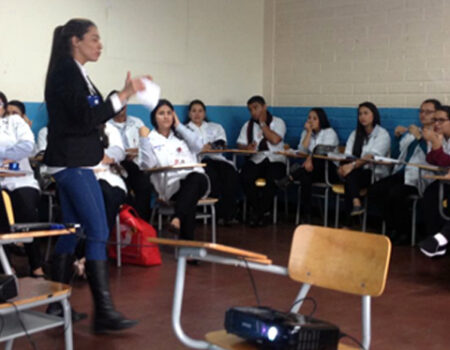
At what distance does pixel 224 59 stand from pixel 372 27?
1.73m

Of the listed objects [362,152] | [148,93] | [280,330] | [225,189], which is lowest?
[225,189]

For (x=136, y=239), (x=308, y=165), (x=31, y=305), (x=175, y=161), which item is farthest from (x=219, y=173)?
(x=31, y=305)

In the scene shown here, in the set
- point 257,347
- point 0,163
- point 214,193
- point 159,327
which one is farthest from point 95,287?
point 214,193

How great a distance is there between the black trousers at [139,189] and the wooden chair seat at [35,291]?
10.7 feet

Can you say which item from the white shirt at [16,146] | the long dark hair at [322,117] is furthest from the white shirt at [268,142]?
the white shirt at [16,146]

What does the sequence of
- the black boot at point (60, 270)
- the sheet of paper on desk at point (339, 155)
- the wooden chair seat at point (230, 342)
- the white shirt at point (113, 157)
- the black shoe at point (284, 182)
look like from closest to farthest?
the wooden chair seat at point (230, 342), the black boot at point (60, 270), the white shirt at point (113, 157), the sheet of paper on desk at point (339, 155), the black shoe at point (284, 182)

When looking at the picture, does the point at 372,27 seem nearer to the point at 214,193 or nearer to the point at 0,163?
the point at 214,193

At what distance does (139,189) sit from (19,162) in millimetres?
1382

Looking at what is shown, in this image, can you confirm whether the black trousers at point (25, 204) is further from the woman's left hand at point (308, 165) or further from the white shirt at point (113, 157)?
the woman's left hand at point (308, 165)

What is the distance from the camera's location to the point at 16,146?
184 inches

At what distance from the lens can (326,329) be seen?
1.92 metres

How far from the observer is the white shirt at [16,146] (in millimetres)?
4672

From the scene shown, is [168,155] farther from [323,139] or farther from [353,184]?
[323,139]

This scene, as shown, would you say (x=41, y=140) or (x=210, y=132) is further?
(x=210, y=132)
